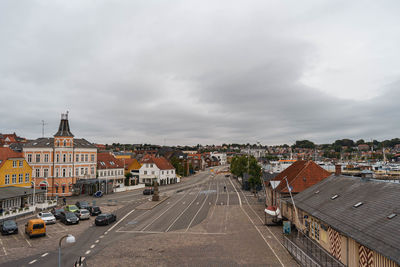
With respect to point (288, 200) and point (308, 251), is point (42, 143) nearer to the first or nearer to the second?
point (288, 200)

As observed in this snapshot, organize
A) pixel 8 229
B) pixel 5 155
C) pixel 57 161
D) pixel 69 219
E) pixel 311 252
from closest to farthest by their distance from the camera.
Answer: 1. pixel 311 252
2. pixel 8 229
3. pixel 69 219
4. pixel 5 155
5. pixel 57 161

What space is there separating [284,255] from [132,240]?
43.0 feet

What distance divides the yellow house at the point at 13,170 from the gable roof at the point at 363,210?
1793 inches

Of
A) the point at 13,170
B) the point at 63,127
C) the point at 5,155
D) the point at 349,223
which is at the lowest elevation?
the point at 349,223

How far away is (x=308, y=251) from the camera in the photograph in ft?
67.3

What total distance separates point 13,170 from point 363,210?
51.4m

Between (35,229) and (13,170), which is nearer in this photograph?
(35,229)

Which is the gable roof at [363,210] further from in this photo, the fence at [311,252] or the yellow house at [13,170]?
the yellow house at [13,170]

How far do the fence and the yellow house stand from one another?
148 ft

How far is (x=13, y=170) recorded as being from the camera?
152ft

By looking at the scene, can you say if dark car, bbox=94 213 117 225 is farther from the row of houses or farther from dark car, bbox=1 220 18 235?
the row of houses

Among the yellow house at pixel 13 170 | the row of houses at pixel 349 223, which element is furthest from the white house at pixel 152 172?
the row of houses at pixel 349 223

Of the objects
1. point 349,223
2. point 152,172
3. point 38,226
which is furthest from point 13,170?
point 349,223

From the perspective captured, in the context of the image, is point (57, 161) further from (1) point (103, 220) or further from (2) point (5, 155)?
(1) point (103, 220)
